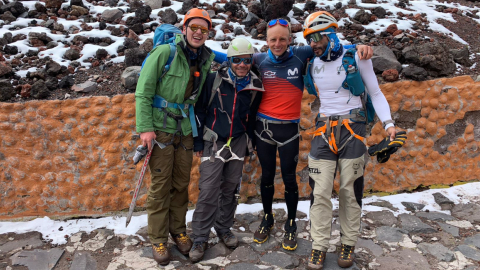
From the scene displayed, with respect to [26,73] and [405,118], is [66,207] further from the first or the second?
[405,118]

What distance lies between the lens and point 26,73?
18.6 feet

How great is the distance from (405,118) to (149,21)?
16.2ft

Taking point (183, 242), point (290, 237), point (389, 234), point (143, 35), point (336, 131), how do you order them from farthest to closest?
point (143, 35)
point (389, 234)
point (290, 237)
point (183, 242)
point (336, 131)

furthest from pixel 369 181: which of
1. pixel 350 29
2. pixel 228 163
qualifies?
pixel 350 29

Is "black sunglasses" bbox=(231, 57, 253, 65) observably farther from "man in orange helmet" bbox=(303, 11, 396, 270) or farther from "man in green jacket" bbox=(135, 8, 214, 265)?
"man in orange helmet" bbox=(303, 11, 396, 270)

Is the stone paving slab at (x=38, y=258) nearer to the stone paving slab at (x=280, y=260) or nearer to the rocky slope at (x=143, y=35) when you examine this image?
the rocky slope at (x=143, y=35)

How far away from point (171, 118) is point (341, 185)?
6.30 feet

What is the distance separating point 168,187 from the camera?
402cm

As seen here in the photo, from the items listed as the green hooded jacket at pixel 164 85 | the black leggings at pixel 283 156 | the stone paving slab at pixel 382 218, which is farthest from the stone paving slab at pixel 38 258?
the stone paving slab at pixel 382 218

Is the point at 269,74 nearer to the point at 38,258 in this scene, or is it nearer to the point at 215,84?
the point at 215,84

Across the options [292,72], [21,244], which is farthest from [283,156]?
[21,244]

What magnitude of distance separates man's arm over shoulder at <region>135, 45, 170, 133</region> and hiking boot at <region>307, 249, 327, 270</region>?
84.9 inches

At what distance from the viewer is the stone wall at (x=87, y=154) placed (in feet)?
16.2

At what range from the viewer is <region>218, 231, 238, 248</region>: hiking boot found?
4.31 m
